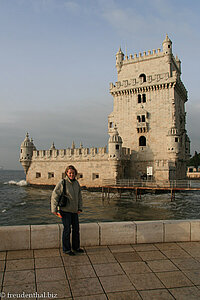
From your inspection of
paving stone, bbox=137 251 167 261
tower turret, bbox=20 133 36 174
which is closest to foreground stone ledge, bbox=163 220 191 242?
paving stone, bbox=137 251 167 261

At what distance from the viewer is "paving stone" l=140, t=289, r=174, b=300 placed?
12.4ft

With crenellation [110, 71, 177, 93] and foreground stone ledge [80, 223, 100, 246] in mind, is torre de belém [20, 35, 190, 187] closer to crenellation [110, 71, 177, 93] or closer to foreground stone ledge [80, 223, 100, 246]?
crenellation [110, 71, 177, 93]

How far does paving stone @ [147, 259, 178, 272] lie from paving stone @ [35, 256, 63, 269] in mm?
1828

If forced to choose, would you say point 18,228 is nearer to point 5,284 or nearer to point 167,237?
point 5,284

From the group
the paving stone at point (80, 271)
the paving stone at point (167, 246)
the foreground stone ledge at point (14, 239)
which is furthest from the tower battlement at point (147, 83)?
the paving stone at point (80, 271)

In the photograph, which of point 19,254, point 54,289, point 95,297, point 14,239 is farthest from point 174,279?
point 14,239

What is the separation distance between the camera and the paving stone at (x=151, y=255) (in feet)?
17.3

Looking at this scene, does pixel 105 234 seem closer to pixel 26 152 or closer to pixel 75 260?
pixel 75 260

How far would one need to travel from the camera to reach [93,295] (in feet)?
12.6

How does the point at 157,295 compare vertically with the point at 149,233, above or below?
below

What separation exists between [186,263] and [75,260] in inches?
90.6

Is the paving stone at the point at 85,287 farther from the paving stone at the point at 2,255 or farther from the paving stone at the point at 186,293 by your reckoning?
the paving stone at the point at 2,255

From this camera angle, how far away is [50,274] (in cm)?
448

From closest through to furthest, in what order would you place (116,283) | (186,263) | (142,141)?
(116,283), (186,263), (142,141)
